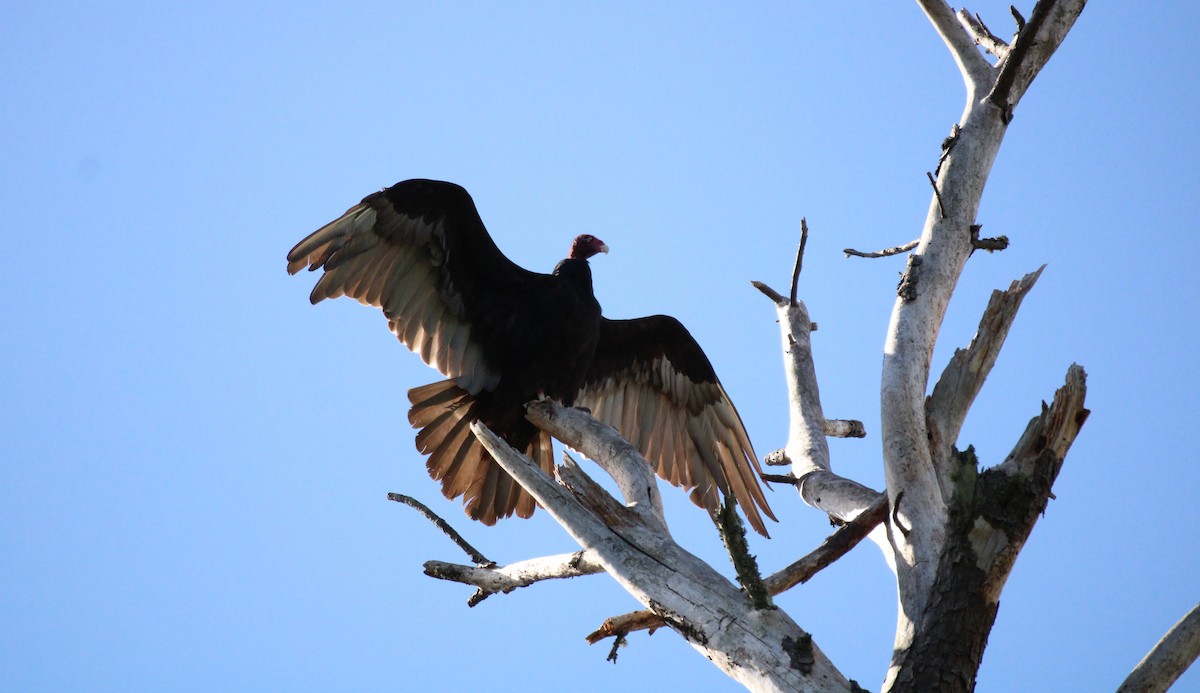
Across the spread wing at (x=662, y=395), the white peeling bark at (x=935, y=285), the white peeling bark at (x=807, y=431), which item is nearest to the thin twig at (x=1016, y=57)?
the white peeling bark at (x=935, y=285)

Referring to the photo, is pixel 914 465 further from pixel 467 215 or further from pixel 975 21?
pixel 467 215

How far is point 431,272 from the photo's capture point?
A: 181 inches

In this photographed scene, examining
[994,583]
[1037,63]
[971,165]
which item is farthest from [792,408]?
[994,583]

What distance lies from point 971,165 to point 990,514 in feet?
5.03

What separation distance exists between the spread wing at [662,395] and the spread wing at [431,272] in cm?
68

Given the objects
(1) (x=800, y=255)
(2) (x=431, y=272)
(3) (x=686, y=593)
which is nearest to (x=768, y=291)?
(1) (x=800, y=255)

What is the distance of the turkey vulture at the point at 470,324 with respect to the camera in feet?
14.1

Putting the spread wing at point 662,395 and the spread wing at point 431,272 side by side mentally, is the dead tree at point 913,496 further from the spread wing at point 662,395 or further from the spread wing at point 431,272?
the spread wing at point 662,395

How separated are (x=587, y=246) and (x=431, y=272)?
3.00 feet

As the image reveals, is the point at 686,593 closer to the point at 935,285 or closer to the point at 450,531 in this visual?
the point at 450,531

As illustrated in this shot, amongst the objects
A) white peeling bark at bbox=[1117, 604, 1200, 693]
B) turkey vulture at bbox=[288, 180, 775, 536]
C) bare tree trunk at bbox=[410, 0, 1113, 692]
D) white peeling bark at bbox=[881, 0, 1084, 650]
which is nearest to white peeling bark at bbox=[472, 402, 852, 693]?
bare tree trunk at bbox=[410, 0, 1113, 692]

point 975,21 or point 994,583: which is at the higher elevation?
point 975,21

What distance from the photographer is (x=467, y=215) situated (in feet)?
14.8

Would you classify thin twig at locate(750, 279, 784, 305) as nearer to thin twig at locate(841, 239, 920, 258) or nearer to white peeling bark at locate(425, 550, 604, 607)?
thin twig at locate(841, 239, 920, 258)
